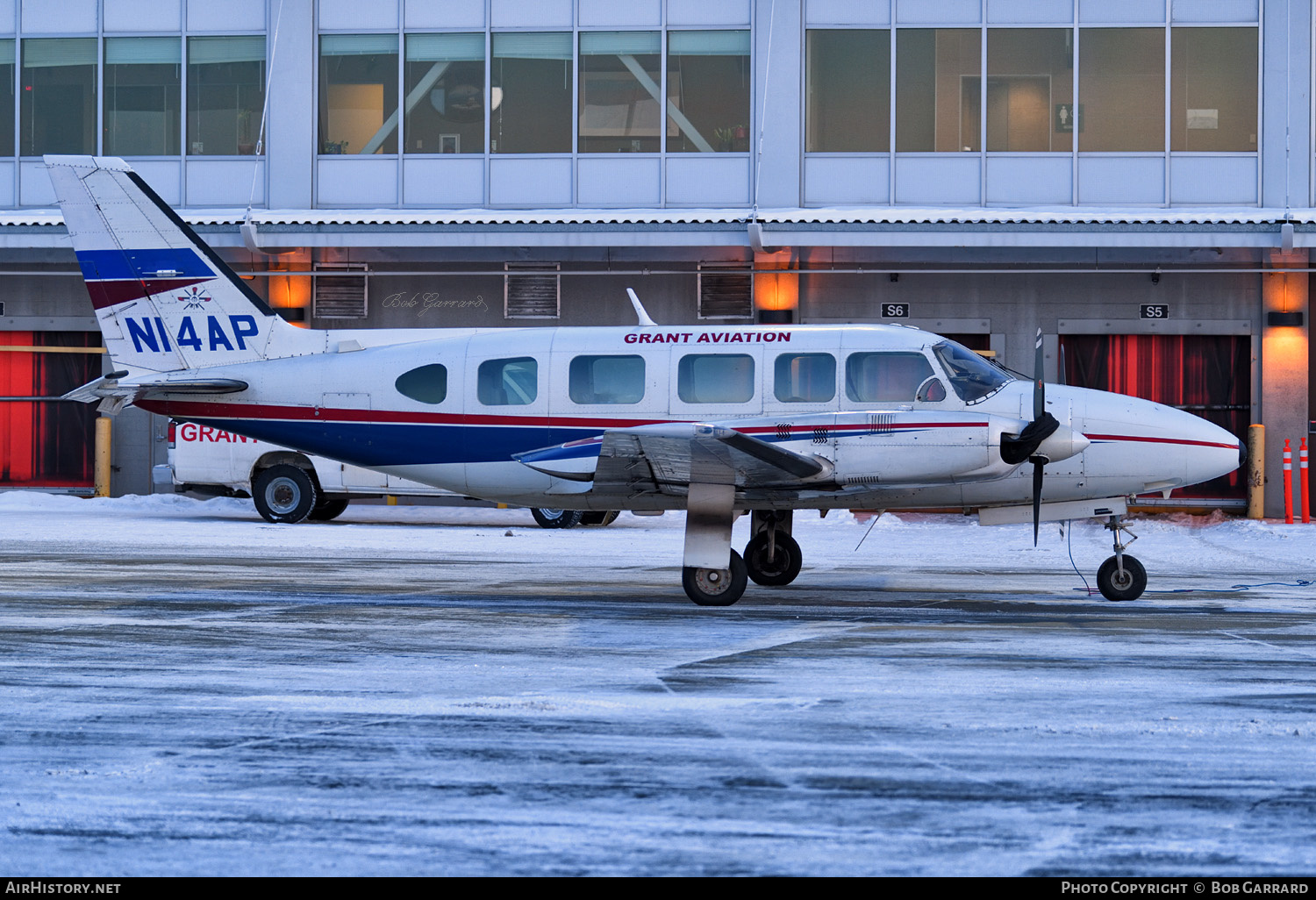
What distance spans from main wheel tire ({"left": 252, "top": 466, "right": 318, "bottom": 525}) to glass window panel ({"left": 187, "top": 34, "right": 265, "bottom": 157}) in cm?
832

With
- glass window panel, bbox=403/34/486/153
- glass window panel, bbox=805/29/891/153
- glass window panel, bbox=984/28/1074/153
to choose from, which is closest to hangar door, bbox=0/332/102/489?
glass window panel, bbox=403/34/486/153

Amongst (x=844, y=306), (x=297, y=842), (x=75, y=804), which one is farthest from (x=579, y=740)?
(x=844, y=306)

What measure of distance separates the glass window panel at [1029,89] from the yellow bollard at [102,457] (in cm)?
1853

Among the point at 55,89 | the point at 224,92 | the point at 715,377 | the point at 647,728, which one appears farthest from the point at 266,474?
the point at 647,728

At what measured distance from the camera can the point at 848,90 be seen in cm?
2611

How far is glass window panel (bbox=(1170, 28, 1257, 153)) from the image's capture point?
2544 cm

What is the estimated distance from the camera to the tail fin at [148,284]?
13.9 metres

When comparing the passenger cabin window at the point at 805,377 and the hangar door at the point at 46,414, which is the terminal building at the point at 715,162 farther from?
the passenger cabin window at the point at 805,377

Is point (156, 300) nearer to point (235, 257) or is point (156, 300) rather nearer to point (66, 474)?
point (235, 257)

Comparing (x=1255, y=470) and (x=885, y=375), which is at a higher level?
(x=885, y=375)

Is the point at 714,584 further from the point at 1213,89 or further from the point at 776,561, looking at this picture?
the point at 1213,89

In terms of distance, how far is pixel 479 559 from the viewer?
16828 millimetres

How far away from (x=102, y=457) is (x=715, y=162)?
45.1 feet

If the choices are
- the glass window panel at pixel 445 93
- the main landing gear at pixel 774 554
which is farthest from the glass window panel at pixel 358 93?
the main landing gear at pixel 774 554
